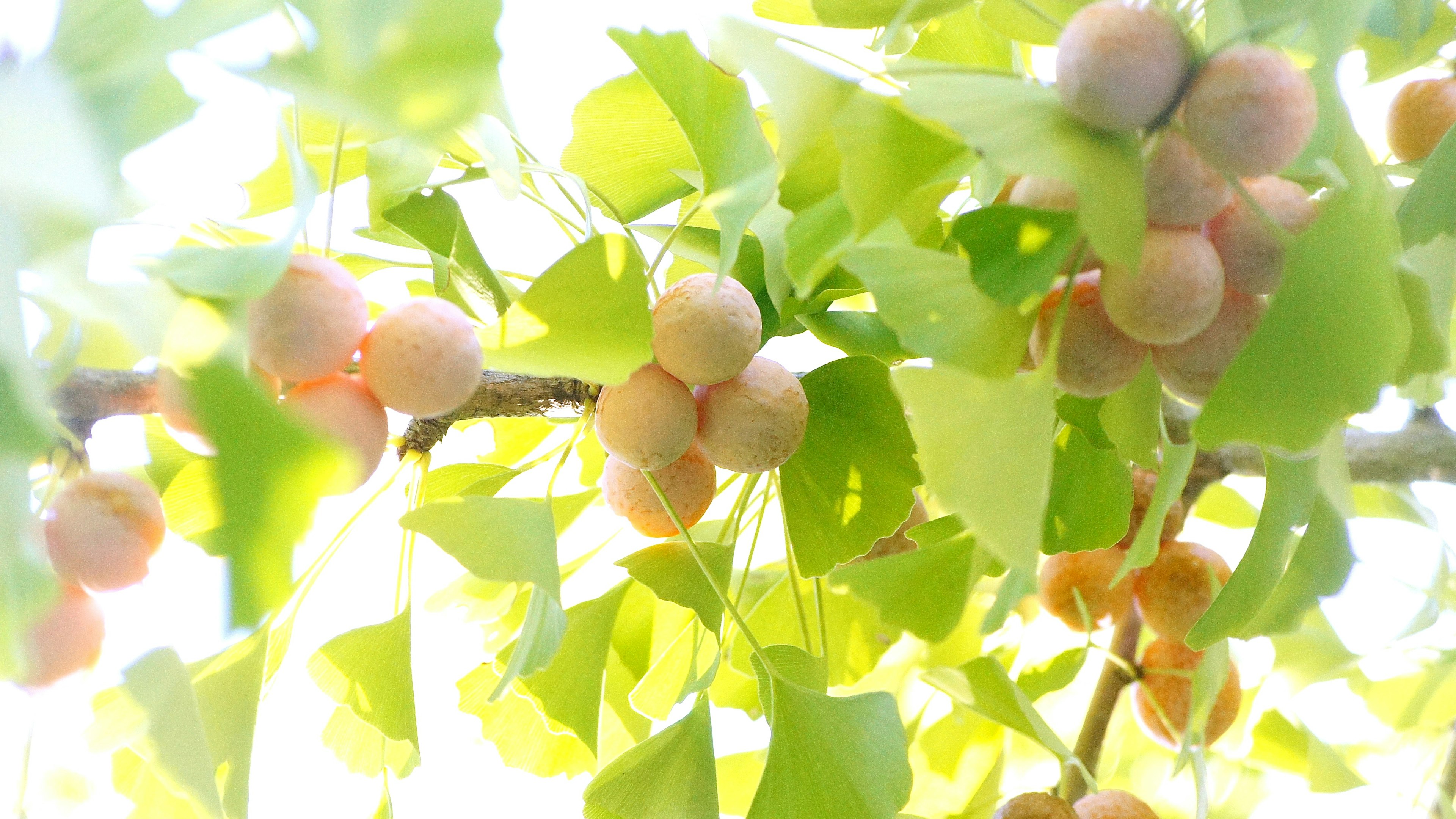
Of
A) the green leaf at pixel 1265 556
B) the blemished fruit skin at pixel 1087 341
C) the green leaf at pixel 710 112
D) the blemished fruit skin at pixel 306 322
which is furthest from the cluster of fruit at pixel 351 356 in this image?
the green leaf at pixel 1265 556

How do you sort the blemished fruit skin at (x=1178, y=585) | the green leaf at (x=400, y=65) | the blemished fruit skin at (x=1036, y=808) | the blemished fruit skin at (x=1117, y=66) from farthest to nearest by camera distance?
the blemished fruit skin at (x=1178, y=585)
the blemished fruit skin at (x=1036, y=808)
the blemished fruit skin at (x=1117, y=66)
the green leaf at (x=400, y=65)

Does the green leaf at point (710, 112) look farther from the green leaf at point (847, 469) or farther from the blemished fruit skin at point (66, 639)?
the blemished fruit skin at point (66, 639)

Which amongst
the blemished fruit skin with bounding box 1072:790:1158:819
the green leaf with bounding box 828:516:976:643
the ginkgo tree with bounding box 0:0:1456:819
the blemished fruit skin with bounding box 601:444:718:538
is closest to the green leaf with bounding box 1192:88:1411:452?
the ginkgo tree with bounding box 0:0:1456:819

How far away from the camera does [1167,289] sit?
0.35 m

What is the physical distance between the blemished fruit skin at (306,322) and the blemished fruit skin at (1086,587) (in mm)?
526

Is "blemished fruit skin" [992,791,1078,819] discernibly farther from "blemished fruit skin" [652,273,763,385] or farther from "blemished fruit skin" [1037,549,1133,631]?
"blemished fruit skin" [652,273,763,385]

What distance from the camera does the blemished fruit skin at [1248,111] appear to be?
1.10 ft

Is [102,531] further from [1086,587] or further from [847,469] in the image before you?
[1086,587]

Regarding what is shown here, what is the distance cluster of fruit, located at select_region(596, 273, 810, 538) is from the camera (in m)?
0.44

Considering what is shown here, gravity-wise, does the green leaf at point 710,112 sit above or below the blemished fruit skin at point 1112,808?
above

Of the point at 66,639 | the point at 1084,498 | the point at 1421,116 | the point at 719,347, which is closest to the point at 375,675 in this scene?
the point at 66,639

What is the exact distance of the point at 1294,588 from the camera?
0.46 m

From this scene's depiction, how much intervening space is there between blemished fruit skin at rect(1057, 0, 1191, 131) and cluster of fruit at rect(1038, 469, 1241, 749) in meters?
0.43

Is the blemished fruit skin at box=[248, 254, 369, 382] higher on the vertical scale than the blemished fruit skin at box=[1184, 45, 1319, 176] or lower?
lower
